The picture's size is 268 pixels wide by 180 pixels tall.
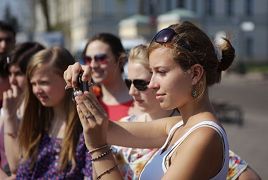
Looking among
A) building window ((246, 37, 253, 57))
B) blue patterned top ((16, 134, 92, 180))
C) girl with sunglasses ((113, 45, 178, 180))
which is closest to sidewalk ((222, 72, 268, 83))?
building window ((246, 37, 253, 57))

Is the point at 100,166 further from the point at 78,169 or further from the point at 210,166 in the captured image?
the point at 78,169

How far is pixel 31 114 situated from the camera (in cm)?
388

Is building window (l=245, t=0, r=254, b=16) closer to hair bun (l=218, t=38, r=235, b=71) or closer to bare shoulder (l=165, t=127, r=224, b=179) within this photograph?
hair bun (l=218, t=38, r=235, b=71)

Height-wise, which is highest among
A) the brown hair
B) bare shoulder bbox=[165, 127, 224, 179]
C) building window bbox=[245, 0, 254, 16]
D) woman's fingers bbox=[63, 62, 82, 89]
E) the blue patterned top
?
the brown hair

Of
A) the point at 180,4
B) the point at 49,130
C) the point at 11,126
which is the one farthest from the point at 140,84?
the point at 180,4

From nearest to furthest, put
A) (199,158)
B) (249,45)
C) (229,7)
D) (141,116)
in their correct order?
(199,158) → (141,116) → (249,45) → (229,7)

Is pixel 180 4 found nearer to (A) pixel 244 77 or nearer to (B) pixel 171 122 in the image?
(A) pixel 244 77

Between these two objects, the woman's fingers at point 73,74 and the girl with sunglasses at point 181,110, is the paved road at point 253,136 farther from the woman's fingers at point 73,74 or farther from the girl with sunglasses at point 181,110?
the woman's fingers at point 73,74

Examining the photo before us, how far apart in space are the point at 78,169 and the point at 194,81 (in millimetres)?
1350

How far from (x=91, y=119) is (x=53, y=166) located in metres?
1.33

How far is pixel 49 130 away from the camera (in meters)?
3.79

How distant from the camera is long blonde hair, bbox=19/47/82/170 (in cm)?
360

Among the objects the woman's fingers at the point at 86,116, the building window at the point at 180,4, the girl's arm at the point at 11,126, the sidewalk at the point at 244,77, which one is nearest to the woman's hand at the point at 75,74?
the woman's fingers at the point at 86,116

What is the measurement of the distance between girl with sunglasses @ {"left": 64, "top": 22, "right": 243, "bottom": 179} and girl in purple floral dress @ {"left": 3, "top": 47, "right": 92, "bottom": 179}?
1.09 m
